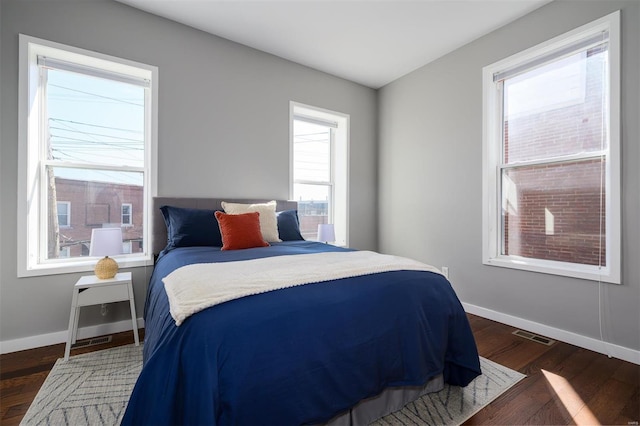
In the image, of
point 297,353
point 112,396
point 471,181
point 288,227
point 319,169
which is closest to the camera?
point 297,353

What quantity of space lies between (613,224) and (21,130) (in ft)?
14.5

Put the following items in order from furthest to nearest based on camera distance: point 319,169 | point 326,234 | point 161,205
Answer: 1. point 319,169
2. point 326,234
3. point 161,205

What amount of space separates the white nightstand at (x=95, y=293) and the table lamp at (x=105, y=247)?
0.06m

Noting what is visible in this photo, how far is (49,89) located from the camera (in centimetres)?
248

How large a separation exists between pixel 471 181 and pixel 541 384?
A: 75.7 inches

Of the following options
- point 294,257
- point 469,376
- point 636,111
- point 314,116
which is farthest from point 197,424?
point 314,116

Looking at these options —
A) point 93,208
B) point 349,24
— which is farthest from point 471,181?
point 93,208

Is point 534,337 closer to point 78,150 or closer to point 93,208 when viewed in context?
point 93,208

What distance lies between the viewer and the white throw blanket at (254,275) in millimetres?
1170

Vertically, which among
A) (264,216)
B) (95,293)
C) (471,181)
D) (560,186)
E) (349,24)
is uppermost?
(349,24)

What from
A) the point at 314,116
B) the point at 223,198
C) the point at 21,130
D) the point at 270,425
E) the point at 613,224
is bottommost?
the point at 270,425

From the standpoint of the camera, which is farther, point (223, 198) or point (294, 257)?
point (223, 198)

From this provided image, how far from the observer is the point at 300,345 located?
1.14 m

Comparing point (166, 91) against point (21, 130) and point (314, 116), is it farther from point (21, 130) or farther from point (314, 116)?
point (314, 116)
